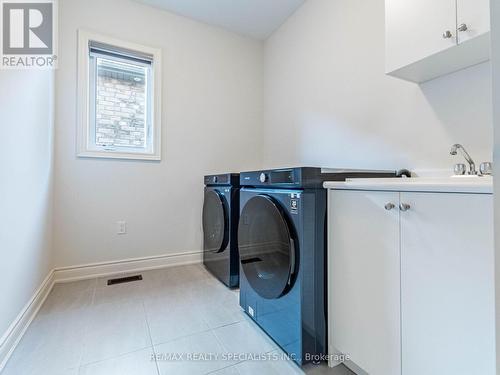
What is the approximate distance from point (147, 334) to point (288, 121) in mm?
2157

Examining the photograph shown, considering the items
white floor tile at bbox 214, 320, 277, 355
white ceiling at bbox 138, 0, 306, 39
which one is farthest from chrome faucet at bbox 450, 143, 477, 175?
white ceiling at bbox 138, 0, 306, 39

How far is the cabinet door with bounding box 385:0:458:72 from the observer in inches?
42.7

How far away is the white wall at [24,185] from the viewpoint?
121 centimetres

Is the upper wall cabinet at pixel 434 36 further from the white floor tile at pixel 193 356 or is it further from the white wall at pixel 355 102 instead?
the white floor tile at pixel 193 356

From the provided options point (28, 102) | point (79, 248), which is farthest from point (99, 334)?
point (28, 102)

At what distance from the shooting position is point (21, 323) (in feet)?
4.46

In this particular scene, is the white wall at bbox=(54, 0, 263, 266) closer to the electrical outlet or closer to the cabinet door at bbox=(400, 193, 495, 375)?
the electrical outlet

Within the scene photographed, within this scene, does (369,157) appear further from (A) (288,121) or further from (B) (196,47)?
(B) (196,47)

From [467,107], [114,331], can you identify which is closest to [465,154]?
[467,107]

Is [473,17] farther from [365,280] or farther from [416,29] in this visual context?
[365,280]

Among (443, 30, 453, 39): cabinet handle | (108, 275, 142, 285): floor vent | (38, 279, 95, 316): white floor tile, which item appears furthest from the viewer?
(108, 275, 142, 285): floor vent

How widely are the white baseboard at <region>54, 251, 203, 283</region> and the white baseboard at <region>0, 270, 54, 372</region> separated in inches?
7.2

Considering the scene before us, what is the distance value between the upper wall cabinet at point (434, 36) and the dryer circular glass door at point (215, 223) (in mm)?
1442

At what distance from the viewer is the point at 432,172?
4.57 feet
